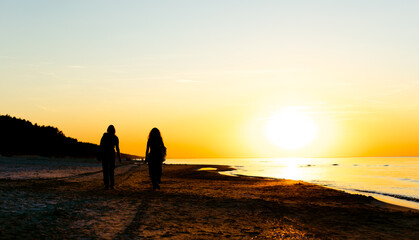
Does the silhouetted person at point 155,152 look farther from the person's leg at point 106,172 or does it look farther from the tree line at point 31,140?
the tree line at point 31,140

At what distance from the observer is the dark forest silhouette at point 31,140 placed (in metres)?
67.8

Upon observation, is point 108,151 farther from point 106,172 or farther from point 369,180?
point 369,180

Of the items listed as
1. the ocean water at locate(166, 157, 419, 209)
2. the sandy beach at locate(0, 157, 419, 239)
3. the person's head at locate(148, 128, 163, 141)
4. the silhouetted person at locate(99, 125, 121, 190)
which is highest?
the person's head at locate(148, 128, 163, 141)

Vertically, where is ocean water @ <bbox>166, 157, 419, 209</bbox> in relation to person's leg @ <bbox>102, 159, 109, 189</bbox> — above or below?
below

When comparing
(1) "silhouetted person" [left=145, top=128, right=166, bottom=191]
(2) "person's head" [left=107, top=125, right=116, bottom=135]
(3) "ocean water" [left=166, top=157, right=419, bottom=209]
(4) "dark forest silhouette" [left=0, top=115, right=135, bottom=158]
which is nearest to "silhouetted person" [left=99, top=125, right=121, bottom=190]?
(2) "person's head" [left=107, top=125, right=116, bottom=135]

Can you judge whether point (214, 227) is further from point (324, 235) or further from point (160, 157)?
point (160, 157)

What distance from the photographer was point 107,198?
1233 centimetres

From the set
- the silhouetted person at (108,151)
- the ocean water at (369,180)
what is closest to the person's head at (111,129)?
the silhouetted person at (108,151)

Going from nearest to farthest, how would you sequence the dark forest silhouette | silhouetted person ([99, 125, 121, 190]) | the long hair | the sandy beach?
1. the sandy beach
2. silhouetted person ([99, 125, 121, 190])
3. the long hair
4. the dark forest silhouette

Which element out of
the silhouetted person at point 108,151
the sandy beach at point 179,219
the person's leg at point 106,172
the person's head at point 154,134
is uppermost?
the person's head at point 154,134

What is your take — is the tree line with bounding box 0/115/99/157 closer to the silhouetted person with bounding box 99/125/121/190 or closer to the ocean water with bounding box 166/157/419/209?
the ocean water with bounding box 166/157/419/209

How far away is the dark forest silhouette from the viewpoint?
67812 mm

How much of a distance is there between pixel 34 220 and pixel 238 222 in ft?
16.9

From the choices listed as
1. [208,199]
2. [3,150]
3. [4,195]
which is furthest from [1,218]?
[3,150]
